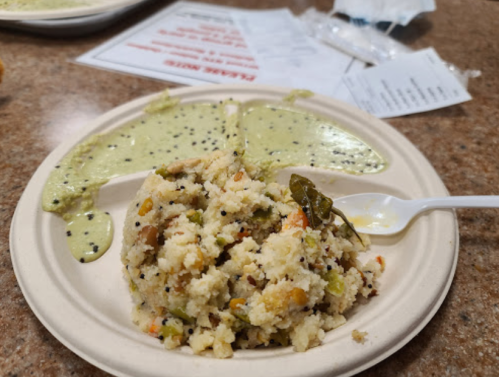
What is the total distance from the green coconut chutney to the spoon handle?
0.35 meters

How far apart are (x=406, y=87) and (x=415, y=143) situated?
22.6 inches

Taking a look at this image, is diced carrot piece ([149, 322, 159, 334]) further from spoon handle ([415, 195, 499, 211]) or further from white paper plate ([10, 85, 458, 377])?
spoon handle ([415, 195, 499, 211])

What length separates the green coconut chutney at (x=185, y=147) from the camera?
1.59 metres

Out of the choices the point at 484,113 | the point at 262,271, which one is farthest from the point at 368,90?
the point at 262,271

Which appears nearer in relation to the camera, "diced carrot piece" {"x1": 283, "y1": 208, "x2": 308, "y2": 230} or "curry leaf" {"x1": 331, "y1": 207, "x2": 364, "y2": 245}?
"diced carrot piece" {"x1": 283, "y1": 208, "x2": 308, "y2": 230}

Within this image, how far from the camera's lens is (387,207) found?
1577mm

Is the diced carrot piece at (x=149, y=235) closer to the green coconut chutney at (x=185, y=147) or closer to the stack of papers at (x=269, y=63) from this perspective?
the green coconut chutney at (x=185, y=147)

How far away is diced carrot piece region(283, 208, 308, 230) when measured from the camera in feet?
4.10

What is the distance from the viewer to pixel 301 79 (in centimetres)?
263

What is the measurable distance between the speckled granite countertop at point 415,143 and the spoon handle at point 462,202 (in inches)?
8.3

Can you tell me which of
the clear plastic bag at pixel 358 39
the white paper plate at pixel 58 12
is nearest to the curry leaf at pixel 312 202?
the clear plastic bag at pixel 358 39

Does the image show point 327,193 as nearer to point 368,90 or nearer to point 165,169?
point 165,169

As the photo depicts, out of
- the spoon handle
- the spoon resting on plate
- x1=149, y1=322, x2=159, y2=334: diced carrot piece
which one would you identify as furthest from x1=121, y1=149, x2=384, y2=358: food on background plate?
the spoon handle

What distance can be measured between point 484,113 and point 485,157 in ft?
1.67
